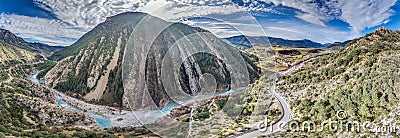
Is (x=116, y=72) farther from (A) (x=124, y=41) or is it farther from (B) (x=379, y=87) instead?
(B) (x=379, y=87)

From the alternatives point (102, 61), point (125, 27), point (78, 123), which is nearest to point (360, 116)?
point (78, 123)

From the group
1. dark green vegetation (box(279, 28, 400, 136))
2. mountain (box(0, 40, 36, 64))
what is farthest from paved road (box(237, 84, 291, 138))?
mountain (box(0, 40, 36, 64))
